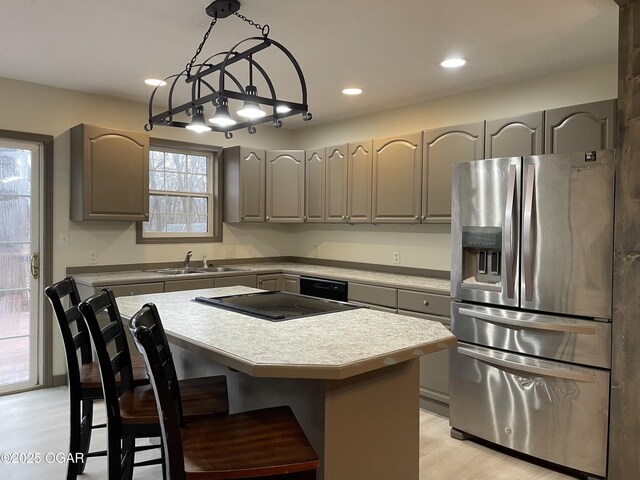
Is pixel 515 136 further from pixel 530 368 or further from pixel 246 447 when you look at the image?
pixel 246 447

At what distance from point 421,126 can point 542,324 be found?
222 centimetres

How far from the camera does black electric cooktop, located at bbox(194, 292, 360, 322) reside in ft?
7.66

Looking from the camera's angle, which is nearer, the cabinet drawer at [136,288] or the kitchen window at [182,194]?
the cabinet drawer at [136,288]

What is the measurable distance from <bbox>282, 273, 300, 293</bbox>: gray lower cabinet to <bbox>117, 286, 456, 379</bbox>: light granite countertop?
2131 millimetres

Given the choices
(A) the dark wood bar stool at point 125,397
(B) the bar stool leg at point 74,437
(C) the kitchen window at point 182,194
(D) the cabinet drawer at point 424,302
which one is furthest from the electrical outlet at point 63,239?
(D) the cabinet drawer at point 424,302

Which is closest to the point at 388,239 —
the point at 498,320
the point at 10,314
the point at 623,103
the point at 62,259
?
the point at 498,320

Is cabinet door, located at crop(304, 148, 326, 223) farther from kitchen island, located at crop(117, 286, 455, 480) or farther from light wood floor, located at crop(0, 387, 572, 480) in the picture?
kitchen island, located at crop(117, 286, 455, 480)

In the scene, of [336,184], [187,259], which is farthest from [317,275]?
[187,259]

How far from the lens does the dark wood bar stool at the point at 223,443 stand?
140cm

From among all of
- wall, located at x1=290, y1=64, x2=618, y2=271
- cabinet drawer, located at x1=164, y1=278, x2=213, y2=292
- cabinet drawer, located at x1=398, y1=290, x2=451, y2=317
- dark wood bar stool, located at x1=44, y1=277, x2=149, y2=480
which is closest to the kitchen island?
dark wood bar stool, located at x1=44, y1=277, x2=149, y2=480

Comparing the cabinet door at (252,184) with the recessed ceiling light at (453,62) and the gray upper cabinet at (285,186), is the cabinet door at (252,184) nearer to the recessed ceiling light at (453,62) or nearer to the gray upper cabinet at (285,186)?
the gray upper cabinet at (285,186)

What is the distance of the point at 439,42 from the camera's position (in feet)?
9.49

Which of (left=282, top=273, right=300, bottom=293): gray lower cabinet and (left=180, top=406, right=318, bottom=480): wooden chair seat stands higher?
(left=282, top=273, right=300, bottom=293): gray lower cabinet

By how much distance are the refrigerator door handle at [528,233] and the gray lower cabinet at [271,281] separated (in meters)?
2.54
